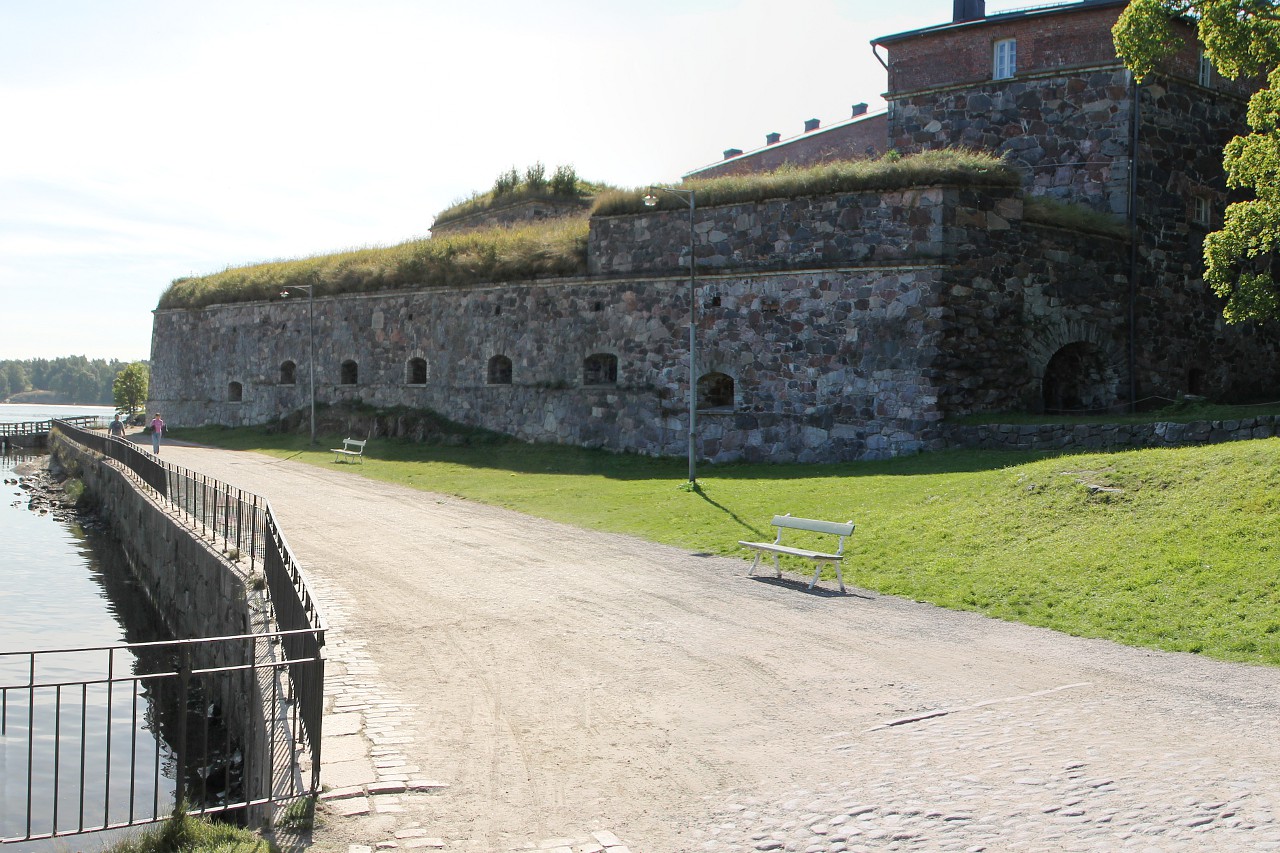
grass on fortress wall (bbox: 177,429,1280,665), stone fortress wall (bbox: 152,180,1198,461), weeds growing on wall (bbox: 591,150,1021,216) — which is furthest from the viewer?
weeds growing on wall (bbox: 591,150,1021,216)

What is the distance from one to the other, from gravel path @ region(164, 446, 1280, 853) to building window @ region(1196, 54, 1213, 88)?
19153mm

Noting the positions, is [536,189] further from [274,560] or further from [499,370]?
[274,560]

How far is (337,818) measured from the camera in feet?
18.1

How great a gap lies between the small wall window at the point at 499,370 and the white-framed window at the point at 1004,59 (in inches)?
539

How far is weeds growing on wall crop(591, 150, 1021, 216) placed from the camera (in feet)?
69.2

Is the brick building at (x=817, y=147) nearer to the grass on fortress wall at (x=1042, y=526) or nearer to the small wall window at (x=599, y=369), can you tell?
the small wall window at (x=599, y=369)

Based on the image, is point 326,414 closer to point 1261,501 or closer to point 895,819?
point 1261,501

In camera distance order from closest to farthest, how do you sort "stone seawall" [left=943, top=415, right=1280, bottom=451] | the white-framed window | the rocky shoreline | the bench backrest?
the bench backrest, "stone seawall" [left=943, top=415, right=1280, bottom=451], the white-framed window, the rocky shoreline

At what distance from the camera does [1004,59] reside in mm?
24109

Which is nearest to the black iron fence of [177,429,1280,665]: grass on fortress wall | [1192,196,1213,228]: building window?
[177,429,1280,665]: grass on fortress wall

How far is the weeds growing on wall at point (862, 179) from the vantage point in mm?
21078

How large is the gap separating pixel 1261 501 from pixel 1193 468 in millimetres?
1599

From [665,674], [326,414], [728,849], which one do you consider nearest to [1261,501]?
[665,674]

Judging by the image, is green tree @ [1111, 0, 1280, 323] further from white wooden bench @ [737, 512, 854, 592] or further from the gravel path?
the gravel path
